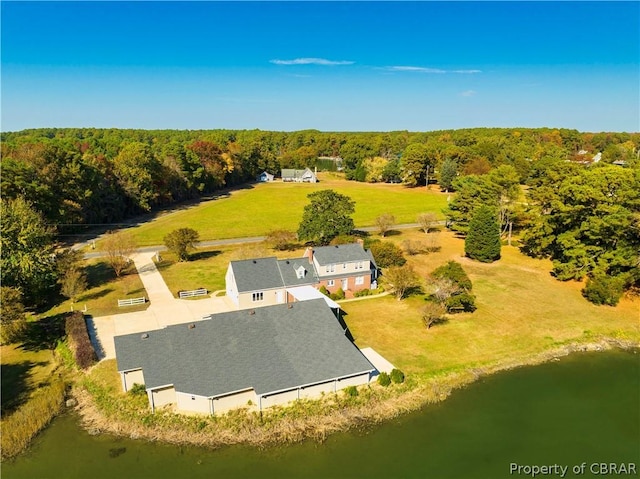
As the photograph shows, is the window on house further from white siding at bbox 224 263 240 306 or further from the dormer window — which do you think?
the dormer window

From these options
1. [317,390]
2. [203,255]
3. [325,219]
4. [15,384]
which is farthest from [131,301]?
[325,219]

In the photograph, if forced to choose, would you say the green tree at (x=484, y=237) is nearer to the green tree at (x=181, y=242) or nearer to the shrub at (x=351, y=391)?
the shrub at (x=351, y=391)

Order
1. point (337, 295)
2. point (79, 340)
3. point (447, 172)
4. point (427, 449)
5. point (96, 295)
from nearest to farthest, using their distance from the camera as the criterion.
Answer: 1. point (427, 449)
2. point (79, 340)
3. point (337, 295)
4. point (96, 295)
5. point (447, 172)

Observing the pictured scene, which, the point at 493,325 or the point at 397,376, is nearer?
the point at 397,376

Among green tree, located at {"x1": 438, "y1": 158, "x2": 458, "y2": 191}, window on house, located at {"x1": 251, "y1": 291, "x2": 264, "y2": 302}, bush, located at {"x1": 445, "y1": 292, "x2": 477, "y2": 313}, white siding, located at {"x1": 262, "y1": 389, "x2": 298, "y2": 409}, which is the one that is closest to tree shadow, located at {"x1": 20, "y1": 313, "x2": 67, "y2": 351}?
window on house, located at {"x1": 251, "y1": 291, "x2": 264, "y2": 302}

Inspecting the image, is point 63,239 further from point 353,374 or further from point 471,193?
point 471,193

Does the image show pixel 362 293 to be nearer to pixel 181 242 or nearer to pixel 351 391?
pixel 351 391

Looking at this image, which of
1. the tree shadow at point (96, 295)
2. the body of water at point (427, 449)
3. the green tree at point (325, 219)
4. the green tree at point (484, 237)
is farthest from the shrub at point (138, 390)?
the green tree at point (484, 237)

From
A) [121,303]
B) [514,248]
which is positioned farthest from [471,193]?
[121,303]
